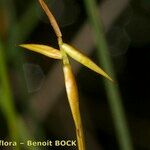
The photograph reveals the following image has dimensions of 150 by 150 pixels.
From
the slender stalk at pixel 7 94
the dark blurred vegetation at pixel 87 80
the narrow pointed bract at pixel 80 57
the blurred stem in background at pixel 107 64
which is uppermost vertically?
the dark blurred vegetation at pixel 87 80

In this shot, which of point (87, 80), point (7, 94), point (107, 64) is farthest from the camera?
point (87, 80)

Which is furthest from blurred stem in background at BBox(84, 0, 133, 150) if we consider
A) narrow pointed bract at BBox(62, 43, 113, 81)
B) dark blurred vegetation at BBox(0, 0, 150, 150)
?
dark blurred vegetation at BBox(0, 0, 150, 150)

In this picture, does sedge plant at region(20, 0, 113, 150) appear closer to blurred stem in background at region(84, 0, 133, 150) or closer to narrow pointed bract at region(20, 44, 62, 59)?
narrow pointed bract at region(20, 44, 62, 59)

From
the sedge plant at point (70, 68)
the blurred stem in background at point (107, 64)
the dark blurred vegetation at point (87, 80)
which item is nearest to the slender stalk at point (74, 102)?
the sedge plant at point (70, 68)

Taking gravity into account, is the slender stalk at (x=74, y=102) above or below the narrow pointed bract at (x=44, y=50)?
below

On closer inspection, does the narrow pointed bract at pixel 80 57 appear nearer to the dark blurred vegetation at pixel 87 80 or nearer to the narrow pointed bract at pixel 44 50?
the narrow pointed bract at pixel 44 50

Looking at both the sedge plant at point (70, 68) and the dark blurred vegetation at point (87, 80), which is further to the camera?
Answer: the dark blurred vegetation at point (87, 80)

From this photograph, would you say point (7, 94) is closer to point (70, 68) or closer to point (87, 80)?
point (70, 68)

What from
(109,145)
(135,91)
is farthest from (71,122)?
(135,91)

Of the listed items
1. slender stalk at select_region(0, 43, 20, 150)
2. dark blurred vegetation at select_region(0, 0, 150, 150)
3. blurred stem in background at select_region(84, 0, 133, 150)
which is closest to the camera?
slender stalk at select_region(0, 43, 20, 150)

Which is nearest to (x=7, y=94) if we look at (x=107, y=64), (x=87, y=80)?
(x=107, y=64)

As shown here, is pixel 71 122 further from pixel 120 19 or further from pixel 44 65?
pixel 120 19

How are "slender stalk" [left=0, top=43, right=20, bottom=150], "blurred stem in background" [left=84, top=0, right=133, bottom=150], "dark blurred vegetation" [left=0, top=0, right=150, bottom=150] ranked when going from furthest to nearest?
1. "dark blurred vegetation" [left=0, top=0, right=150, bottom=150]
2. "blurred stem in background" [left=84, top=0, right=133, bottom=150]
3. "slender stalk" [left=0, top=43, right=20, bottom=150]
